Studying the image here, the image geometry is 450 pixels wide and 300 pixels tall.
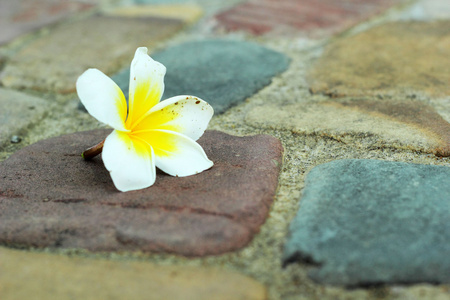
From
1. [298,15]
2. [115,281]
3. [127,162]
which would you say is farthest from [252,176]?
[298,15]

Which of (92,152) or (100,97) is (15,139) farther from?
(100,97)

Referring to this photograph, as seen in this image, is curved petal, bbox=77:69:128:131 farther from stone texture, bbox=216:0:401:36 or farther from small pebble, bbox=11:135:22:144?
stone texture, bbox=216:0:401:36

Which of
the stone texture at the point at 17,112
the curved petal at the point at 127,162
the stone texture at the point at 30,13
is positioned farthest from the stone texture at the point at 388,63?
the stone texture at the point at 30,13

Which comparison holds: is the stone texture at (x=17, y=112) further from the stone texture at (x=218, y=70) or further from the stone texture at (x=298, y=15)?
the stone texture at (x=298, y=15)

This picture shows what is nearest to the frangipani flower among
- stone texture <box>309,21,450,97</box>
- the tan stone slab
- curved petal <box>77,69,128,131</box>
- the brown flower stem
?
curved petal <box>77,69,128,131</box>

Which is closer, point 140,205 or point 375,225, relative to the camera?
point 375,225
